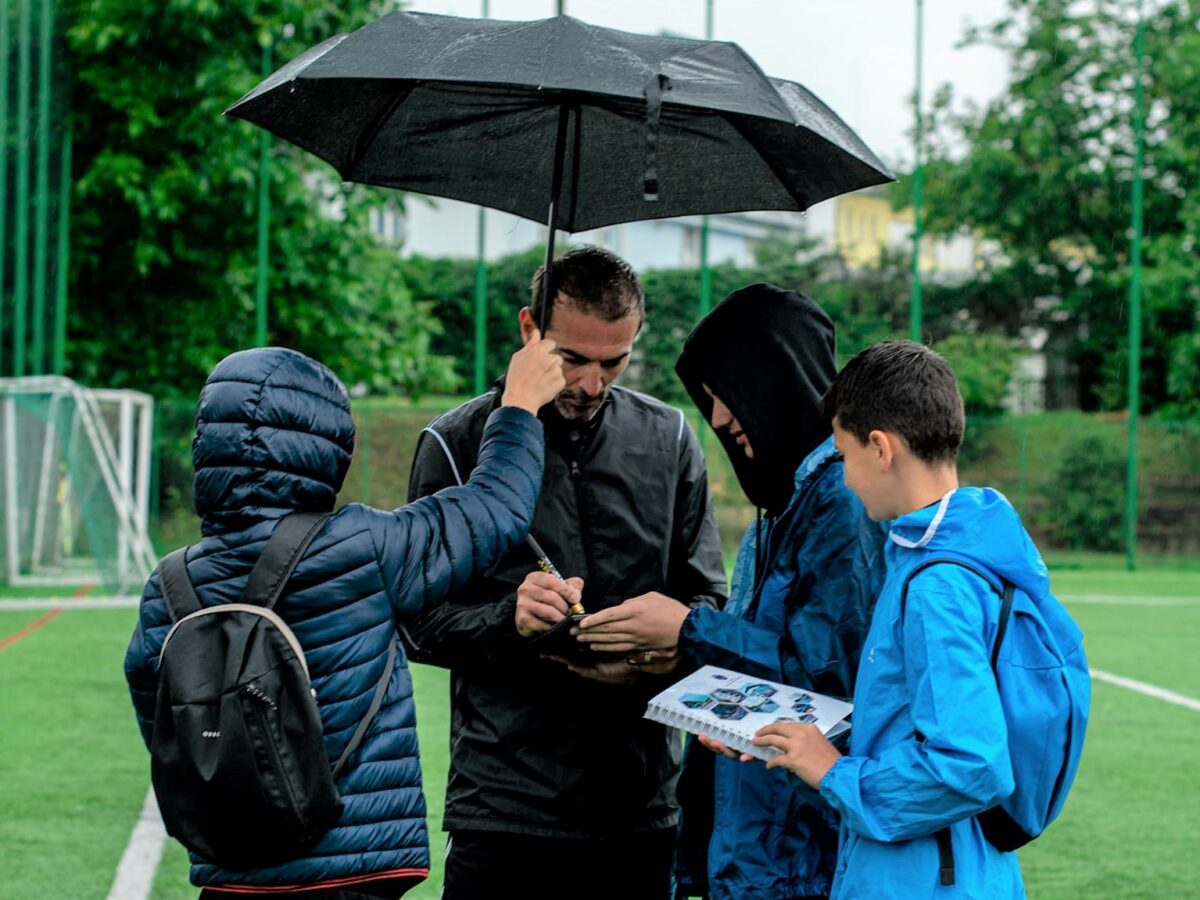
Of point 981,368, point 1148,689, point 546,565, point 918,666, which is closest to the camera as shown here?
point 918,666

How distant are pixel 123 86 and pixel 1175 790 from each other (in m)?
16.3

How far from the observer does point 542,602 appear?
2.77m

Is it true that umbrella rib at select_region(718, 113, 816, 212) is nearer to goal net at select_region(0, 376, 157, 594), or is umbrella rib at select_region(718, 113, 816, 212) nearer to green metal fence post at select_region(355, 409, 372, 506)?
goal net at select_region(0, 376, 157, 594)

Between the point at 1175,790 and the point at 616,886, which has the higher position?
the point at 616,886

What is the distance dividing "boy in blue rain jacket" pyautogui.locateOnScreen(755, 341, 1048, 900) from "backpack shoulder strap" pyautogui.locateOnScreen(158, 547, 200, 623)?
95cm

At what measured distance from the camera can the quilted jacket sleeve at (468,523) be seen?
8.08 ft

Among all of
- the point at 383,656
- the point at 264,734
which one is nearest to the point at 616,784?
the point at 383,656

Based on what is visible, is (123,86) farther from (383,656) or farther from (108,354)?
(383,656)

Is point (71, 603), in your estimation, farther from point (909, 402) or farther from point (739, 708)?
point (909, 402)

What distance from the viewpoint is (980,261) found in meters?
28.9

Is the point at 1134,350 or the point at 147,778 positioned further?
the point at 1134,350

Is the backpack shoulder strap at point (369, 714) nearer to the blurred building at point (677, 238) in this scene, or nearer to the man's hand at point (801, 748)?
the man's hand at point (801, 748)

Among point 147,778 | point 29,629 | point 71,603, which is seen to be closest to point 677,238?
point 71,603

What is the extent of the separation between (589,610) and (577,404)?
0.44 meters
